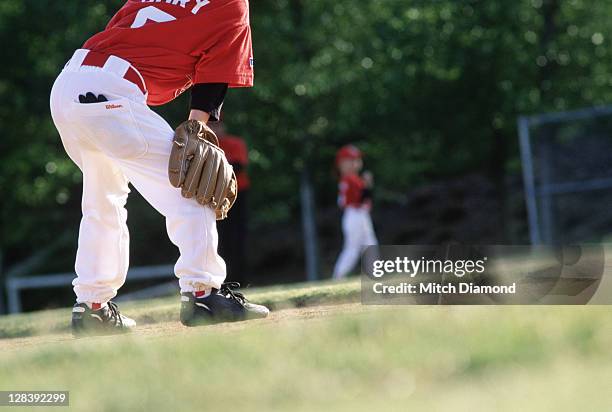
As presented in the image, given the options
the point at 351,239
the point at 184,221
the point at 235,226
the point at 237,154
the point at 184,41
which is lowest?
the point at 351,239

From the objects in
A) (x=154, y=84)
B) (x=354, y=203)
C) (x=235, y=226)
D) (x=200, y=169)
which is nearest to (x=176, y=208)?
(x=200, y=169)

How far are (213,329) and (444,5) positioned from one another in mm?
10720

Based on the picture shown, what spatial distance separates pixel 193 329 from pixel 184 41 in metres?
1.29

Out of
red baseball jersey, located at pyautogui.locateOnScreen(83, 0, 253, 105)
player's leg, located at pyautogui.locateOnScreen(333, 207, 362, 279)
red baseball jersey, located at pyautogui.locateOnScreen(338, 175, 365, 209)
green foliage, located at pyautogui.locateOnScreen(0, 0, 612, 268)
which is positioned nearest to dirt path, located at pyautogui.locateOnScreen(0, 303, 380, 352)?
red baseball jersey, located at pyautogui.locateOnScreen(83, 0, 253, 105)

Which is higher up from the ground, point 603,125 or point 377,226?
point 603,125

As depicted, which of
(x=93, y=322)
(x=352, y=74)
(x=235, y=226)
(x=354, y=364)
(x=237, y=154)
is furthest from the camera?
(x=352, y=74)

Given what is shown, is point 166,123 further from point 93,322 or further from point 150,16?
point 93,322

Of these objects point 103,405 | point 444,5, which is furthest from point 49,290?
point 103,405

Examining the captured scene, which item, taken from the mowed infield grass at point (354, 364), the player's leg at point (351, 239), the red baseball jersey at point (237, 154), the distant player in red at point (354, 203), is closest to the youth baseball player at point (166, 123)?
the mowed infield grass at point (354, 364)

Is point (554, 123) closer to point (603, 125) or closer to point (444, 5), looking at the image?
point (603, 125)

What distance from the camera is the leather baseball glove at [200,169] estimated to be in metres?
4.91

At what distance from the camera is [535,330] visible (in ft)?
14.5

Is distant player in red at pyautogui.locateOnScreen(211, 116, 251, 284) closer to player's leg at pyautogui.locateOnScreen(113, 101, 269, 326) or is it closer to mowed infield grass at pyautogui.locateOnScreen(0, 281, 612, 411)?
player's leg at pyautogui.locateOnScreen(113, 101, 269, 326)

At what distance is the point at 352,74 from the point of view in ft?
47.9
